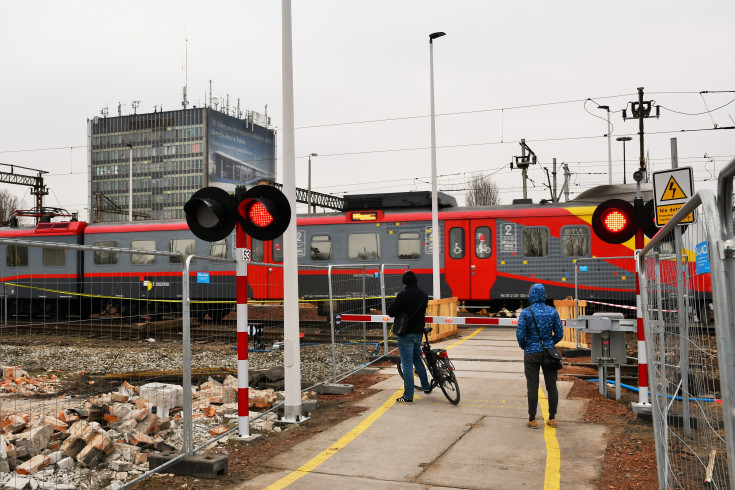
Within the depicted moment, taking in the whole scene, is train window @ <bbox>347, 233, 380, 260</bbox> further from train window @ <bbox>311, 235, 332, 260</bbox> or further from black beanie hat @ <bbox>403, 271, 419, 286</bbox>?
black beanie hat @ <bbox>403, 271, 419, 286</bbox>

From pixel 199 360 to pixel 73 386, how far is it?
168 cm

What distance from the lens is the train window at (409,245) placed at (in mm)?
20719

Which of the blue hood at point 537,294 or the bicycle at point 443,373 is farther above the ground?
the blue hood at point 537,294

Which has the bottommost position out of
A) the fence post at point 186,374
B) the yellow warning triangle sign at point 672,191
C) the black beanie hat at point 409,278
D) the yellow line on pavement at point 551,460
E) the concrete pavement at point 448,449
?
the yellow line on pavement at point 551,460

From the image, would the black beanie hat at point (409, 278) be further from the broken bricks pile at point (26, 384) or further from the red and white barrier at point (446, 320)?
the broken bricks pile at point (26, 384)

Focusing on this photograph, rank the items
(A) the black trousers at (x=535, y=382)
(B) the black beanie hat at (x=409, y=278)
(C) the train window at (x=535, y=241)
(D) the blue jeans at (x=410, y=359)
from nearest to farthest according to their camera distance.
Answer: (A) the black trousers at (x=535, y=382)
(D) the blue jeans at (x=410, y=359)
(B) the black beanie hat at (x=409, y=278)
(C) the train window at (x=535, y=241)

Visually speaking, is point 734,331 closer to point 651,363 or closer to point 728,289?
point 728,289

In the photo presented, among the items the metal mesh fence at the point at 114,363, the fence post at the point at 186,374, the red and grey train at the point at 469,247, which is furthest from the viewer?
A: the red and grey train at the point at 469,247

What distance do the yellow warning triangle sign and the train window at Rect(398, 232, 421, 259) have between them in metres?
11.9

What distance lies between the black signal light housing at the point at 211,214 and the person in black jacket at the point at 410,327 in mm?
2989

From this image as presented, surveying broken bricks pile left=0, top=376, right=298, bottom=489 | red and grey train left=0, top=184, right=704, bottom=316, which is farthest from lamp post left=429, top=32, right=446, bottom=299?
broken bricks pile left=0, top=376, right=298, bottom=489

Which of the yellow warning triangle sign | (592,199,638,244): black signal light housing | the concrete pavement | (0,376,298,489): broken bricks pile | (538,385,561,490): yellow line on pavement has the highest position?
the yellow warning triangle sign

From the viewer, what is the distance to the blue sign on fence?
294 cm

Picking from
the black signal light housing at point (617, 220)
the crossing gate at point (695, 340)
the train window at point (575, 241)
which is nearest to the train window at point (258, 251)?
the train window at point (575, 241)
